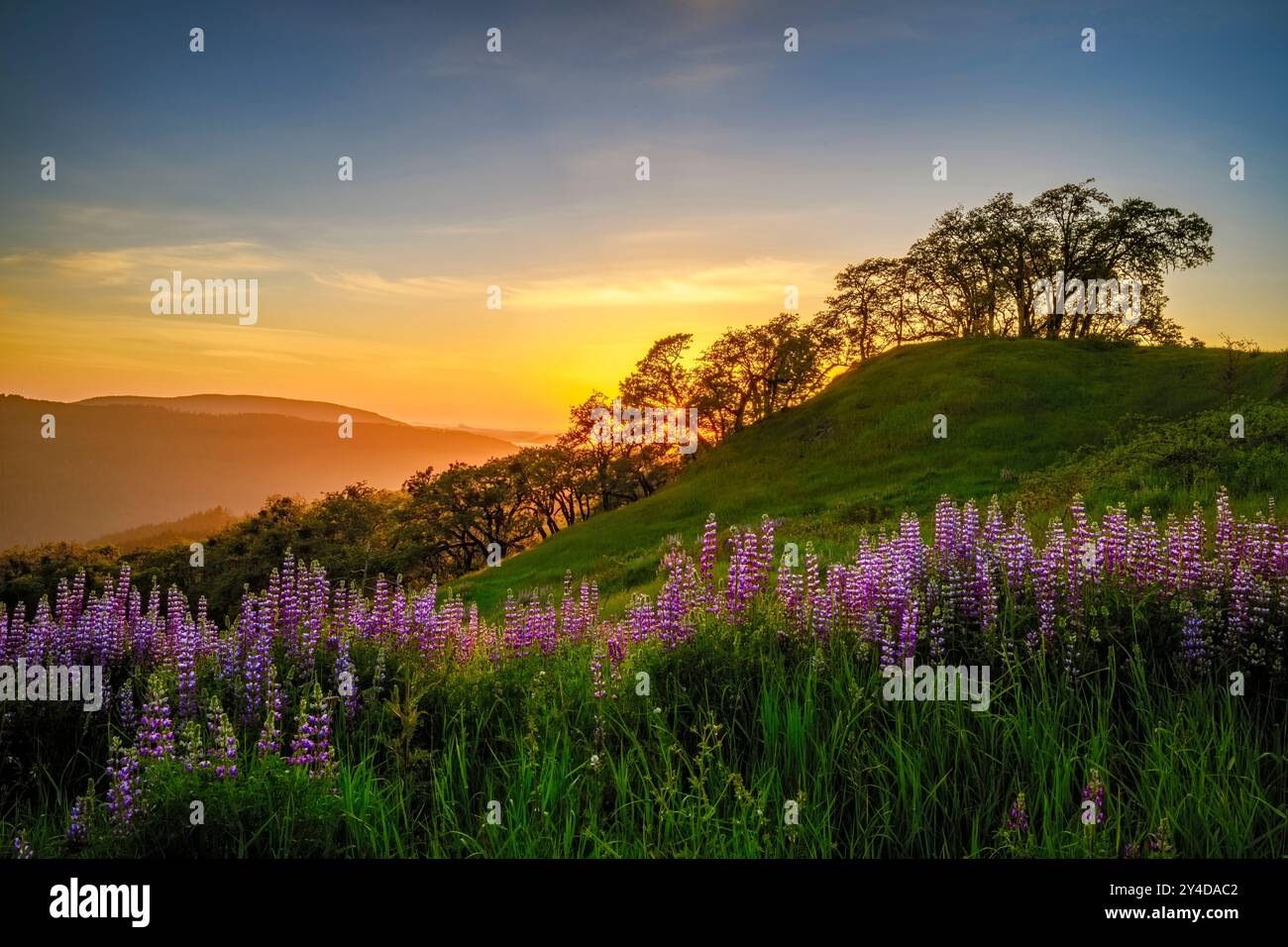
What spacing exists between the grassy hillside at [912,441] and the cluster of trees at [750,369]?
35.5 ft

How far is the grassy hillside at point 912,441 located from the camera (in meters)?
33.8

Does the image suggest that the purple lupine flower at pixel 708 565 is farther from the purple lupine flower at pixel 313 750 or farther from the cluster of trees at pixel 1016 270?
the cluster of trees at pixel 1016 270

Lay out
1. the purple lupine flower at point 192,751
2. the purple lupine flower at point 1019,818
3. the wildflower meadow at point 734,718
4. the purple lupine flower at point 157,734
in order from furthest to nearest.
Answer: the purple lupine flower at point 157,734 < the purple lupine flower at point 192,751 < the wildflower meadow at point 734,718 < the purple lupine flower at point 1019,818

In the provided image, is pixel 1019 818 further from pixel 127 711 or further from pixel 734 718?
pixel 127 711

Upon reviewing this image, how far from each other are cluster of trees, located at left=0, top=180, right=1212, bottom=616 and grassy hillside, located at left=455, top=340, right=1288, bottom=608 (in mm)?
10828

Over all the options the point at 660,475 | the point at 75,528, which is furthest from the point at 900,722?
the point at 75,528

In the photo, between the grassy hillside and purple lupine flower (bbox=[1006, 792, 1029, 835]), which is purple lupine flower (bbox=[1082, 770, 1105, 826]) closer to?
purple lupine flower (bbox=[1006, 792, 1029, 835])

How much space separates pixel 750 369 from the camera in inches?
2803

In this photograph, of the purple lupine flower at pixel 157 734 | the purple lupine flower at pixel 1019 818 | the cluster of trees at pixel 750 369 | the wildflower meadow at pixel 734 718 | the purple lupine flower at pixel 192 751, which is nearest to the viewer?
the purple lupine flower at pixel 1019 818

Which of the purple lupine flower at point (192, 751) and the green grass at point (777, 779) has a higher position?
the purple lupine flower at point (192, 751)

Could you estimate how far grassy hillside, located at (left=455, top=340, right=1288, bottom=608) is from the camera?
33750 mm

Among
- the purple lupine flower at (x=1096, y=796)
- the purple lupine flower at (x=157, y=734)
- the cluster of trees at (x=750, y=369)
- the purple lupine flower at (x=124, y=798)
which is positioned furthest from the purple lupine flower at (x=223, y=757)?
the cluster of trees at (x=750, y=369)

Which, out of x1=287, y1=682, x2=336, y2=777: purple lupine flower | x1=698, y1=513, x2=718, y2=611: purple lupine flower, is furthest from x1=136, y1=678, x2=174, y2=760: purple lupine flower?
x1=698, y1=513, x2=718, y2=611: purple lupine flower

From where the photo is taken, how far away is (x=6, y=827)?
4.93 m
